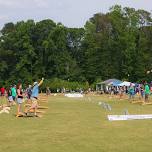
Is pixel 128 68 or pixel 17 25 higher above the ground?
pixel 17 25

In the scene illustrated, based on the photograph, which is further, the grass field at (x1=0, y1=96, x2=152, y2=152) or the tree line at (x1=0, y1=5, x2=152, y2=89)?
the tree line at (x1=0, y1=5, x2=152, y2=89)

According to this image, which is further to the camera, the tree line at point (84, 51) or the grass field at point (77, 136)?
the tree line at point (84, 51)

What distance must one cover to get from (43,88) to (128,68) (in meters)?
18.5

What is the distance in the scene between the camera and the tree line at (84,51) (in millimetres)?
104688

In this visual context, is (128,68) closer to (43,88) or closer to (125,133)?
(43,88)

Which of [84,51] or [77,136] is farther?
[84,51]

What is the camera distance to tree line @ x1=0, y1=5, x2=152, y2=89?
343ft

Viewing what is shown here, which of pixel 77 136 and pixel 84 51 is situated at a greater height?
pixel 84 51

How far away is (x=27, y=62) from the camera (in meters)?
106

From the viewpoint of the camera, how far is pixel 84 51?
111 metres

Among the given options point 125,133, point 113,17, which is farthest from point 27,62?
point 125,133

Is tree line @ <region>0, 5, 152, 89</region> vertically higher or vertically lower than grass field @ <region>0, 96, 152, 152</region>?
higher

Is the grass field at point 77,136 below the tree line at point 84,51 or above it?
below

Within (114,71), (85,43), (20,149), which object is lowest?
(20,149)
